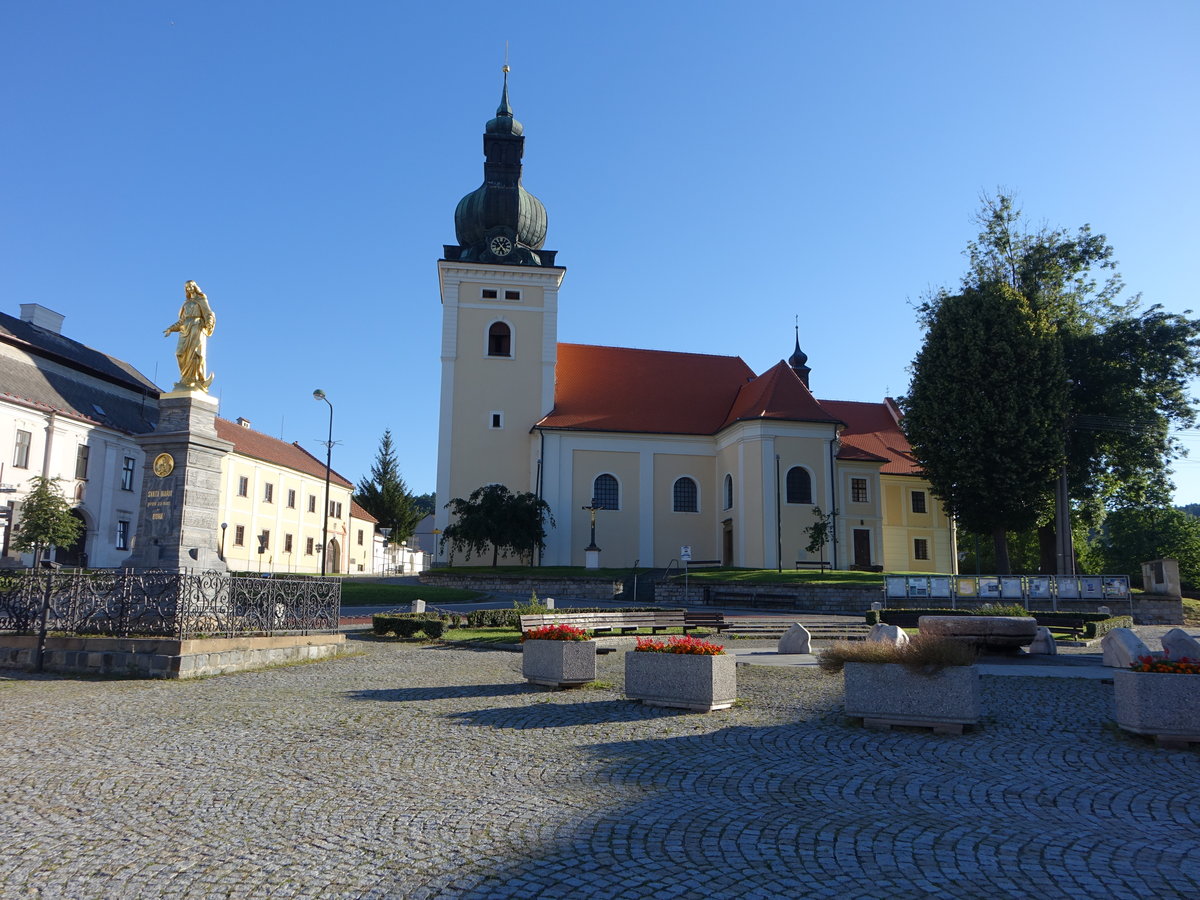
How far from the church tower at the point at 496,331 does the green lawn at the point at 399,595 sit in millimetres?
10788

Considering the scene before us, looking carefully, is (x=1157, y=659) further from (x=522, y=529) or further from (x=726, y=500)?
(x=726, y=500)

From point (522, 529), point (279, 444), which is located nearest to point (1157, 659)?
point (522, 529)

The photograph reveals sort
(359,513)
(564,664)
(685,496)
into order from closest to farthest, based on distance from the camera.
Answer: (564,664) → (685,496) → (359,513)

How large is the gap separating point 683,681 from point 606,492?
109 ft

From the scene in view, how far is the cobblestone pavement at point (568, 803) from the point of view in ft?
14.8

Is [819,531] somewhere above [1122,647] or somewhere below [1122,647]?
above

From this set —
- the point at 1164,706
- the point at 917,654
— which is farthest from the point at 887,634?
the point at 1164,706

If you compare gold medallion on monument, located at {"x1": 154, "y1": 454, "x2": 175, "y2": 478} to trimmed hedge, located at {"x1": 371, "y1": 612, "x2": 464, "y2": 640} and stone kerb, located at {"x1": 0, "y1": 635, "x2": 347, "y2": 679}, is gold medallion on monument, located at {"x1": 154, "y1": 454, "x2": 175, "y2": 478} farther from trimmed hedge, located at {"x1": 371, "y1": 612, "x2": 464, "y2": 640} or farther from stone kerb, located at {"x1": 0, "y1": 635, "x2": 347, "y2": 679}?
trimmed hedge, located at {"x1": 371, "y1": 612, "x2": 464, "y2": 640}

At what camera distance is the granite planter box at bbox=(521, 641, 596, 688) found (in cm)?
1139

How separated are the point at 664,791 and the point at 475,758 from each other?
6.13ft

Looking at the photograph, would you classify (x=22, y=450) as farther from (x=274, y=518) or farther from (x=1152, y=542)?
(x=1152, y=542)

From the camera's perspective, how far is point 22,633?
43.1ft

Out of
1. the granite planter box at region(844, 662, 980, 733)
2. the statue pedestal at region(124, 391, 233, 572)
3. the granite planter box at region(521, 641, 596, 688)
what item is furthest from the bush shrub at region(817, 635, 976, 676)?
the statue pedestal at region(124, 391, 233, 572)

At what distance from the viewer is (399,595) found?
30062 mm
